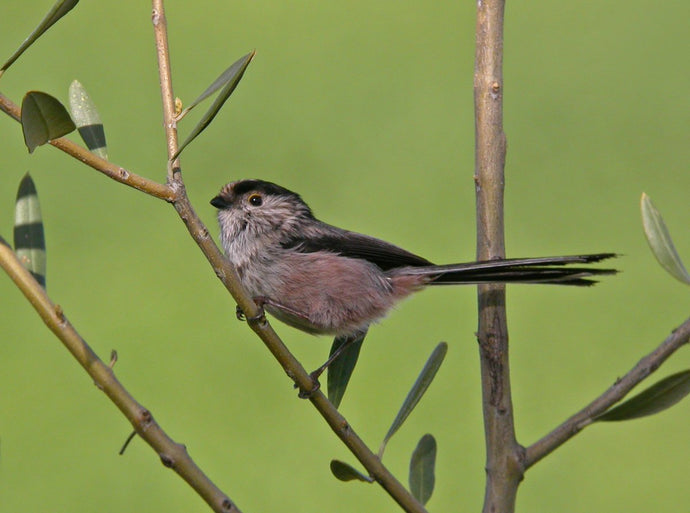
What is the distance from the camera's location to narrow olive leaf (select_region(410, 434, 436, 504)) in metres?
0.90

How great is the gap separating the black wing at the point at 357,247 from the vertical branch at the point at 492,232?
0.37 metres

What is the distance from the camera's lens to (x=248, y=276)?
4.31ft

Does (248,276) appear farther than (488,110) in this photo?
Yes

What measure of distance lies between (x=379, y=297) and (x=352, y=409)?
2.92ft

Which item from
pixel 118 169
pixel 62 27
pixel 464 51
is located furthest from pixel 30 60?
pixel 118 169

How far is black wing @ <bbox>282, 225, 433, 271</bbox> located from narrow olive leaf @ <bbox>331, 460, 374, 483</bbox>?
55cm

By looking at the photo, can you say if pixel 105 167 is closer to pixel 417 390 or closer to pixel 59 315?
pixel 59 315

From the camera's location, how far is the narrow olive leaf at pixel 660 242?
2.41ft

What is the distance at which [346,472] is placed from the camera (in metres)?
0.79

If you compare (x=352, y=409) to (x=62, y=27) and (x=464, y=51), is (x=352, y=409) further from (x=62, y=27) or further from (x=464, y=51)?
(x=62, y=27)

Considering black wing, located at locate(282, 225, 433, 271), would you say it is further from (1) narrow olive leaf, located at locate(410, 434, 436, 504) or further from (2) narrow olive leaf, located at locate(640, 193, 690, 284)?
(2) narrow olive leaf, located at locate(640, 193, 690, 284)

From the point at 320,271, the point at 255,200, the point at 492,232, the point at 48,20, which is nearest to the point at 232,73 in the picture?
the point at 48,20

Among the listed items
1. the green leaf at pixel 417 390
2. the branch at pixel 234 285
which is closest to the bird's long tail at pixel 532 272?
the green leaf at pixel 417 390

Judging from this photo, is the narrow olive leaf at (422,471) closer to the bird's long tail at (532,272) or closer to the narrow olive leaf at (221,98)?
the bird's long tail at (532,272)
